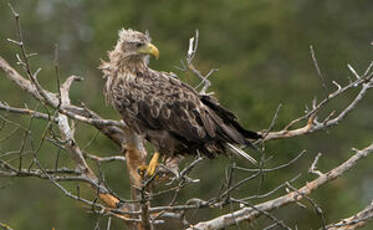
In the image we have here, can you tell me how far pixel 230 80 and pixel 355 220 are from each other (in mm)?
14201

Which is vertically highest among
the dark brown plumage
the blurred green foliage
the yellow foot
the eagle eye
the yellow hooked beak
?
the blurred green foliage

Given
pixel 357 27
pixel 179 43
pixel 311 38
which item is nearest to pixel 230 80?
pixel 179 43

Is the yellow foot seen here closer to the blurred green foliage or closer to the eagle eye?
the eagle eye

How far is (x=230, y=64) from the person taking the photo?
26.5 meters

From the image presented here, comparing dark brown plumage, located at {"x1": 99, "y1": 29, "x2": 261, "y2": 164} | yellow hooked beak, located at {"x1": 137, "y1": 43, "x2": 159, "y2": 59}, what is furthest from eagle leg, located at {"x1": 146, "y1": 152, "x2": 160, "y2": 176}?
yellow hooked beak, located at {"x1": 137, "y1": 43, "x2": 159, "y2": 59}

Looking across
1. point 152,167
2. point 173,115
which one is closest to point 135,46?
point 173,115

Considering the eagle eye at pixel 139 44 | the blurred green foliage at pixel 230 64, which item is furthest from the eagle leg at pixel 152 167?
the blurred green foliage at pixel 230 64

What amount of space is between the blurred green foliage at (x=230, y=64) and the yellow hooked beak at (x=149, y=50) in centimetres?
752

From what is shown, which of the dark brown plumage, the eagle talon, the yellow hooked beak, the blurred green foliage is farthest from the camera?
the blurred green foliage

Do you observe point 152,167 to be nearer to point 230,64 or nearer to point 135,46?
point 135,46

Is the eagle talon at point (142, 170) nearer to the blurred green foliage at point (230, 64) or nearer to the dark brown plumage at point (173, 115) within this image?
the dark brown plumage at point (173, 115)

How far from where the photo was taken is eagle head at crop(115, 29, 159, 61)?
923 centimetres

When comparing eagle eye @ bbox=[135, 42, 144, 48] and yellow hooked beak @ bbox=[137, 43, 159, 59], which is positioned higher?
eagle eye @ bbox=[135, 42, 144, 48]

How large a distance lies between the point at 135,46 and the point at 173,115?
0.95m
